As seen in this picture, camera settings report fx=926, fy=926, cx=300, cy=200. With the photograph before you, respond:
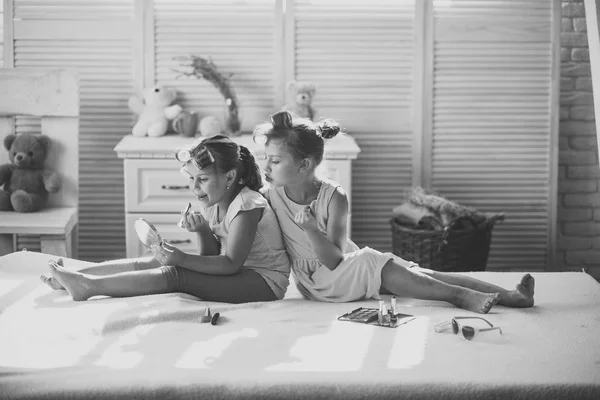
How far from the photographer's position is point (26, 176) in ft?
11.7

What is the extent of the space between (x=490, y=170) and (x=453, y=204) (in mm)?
451

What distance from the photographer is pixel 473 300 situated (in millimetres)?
2389

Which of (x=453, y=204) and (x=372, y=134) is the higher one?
(x=372, y=134)

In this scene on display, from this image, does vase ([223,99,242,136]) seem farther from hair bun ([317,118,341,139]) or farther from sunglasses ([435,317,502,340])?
sunglasses ([435,317,502,340])

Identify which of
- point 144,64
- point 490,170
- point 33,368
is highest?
point 144,64

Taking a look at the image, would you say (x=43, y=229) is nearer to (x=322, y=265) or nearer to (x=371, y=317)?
(x=322, y=265)

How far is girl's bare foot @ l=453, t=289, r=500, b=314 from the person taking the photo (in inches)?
92.4

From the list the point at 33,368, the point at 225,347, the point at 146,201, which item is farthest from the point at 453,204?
the point at 33,368

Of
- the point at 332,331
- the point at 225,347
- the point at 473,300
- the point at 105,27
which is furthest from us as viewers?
the point at 105,27

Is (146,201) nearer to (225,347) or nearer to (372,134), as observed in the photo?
(372,134)

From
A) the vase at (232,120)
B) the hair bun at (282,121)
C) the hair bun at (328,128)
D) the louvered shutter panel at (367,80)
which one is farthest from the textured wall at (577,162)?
the hair bun at (282,121)

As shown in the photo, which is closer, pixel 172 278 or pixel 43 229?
pixel 172 278

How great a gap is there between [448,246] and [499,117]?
2.37 feet

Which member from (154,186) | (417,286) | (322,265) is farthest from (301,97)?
(417,286)
